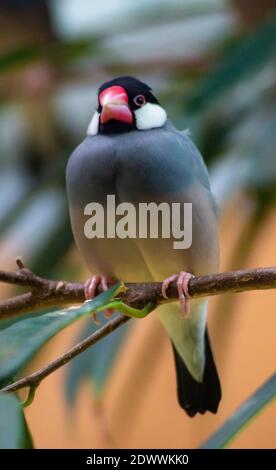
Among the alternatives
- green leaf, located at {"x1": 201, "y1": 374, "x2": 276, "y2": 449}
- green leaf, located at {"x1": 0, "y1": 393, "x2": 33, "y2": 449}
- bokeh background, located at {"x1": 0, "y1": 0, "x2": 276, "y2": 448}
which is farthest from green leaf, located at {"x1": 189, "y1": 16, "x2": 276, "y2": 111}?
green leaf, located at {"x1": 0, "y1": 393, "x2": 33, "y2": 449}

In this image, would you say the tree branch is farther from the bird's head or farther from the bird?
the bird's head

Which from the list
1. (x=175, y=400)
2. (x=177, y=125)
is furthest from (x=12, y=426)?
(x=175, y=400)

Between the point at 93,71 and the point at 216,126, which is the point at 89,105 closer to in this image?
the point at 93,71

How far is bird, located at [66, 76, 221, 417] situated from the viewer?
713 mm

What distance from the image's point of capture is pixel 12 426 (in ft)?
1.52

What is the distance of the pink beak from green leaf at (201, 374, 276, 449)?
249 millimetres

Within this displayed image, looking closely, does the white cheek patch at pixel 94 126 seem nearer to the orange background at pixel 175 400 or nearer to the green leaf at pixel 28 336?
the green leaf at pixel 28 336

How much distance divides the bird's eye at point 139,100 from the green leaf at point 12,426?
334 mm

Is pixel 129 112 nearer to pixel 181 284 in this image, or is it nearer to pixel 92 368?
pixel 181 284

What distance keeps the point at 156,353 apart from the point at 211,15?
1.85 feet

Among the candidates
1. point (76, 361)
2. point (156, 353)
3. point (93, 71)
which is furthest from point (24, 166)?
point (76, 361)

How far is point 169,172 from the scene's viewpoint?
2.42ft

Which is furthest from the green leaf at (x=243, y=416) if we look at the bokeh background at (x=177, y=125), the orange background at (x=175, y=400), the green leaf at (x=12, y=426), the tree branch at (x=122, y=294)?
the orange background at (x=175, y=400)

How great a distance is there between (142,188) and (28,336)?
237mm
